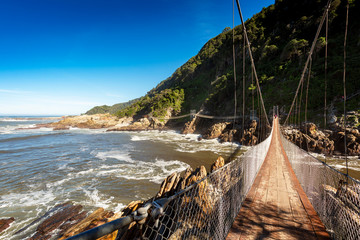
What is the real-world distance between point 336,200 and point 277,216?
89 cm

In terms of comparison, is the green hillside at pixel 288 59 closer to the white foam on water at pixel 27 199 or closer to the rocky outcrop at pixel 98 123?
the rocky outcrop at pixel 98 123

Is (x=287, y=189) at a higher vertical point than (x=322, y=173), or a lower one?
lower

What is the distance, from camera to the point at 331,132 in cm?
1472

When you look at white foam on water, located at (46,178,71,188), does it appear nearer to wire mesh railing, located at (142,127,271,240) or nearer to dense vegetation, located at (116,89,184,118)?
wire mesh railing, located at (142,127,271,240)

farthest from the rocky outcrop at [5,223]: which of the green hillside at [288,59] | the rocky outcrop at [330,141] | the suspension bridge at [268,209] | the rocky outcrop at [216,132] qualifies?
the green hillside at [288,59]

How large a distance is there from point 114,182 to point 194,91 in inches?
1862

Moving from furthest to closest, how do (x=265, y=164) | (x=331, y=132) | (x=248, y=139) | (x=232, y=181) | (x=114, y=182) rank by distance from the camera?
(x=248, y=139), (x=331, y=132), (x=114, y=182), (x=265, y=164), (x=232, y=181)

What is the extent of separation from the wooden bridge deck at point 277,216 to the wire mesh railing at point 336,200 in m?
0.18

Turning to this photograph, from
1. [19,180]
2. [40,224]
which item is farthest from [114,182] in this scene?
[19,180]

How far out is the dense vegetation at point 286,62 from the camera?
64.5 feet

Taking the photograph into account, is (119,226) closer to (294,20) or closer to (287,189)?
(287,189)

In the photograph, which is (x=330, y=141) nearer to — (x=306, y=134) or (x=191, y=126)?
(x=306, y=134)

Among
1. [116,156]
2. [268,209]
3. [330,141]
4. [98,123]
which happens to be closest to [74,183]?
[116,156]

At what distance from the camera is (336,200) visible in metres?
2.34
